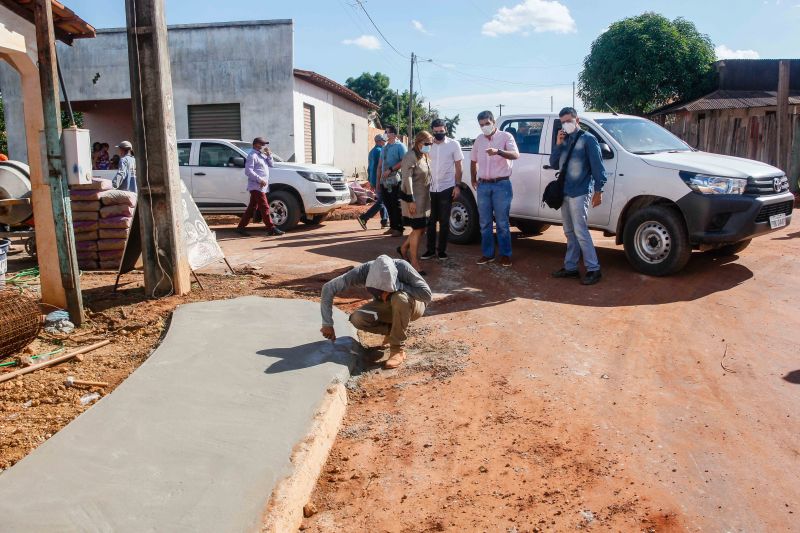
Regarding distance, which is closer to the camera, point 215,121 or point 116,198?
point 116,198

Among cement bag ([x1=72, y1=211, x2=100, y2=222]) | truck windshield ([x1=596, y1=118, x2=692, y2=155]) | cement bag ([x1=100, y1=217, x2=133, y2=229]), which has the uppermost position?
truck windshield ([x1=596, y1=118, x2=692, y2=155])

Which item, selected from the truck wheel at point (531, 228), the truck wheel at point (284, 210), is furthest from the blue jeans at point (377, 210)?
the truck wheel at point (531, 228)

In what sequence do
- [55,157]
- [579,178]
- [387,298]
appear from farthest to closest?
[579,178] < [55,157] < [387,298]

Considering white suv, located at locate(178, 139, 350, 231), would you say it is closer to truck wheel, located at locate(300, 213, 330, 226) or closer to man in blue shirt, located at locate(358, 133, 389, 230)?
truck wheel, located at locate(300, 213, 330, 226)

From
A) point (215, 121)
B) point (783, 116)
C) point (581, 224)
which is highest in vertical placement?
point (215, 121)

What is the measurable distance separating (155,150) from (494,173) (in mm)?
3929

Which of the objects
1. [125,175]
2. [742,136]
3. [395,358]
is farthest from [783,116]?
[125,175]

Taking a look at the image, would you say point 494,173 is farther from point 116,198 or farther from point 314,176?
point 314,176

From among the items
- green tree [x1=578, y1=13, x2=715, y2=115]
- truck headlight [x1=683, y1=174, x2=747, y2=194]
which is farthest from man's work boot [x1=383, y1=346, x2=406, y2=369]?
green tree [x1=578, y1=13, x2=715, y2=115]

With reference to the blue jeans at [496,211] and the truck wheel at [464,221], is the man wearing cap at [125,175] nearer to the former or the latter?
the truck wheel at [464,221]

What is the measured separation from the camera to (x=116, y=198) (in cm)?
938

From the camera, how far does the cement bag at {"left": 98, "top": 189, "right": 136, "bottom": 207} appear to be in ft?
30.7

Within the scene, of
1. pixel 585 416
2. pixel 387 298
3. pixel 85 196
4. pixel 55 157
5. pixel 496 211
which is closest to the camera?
pixel 585 416

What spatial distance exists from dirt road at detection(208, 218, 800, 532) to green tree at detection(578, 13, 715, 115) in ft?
73.8
